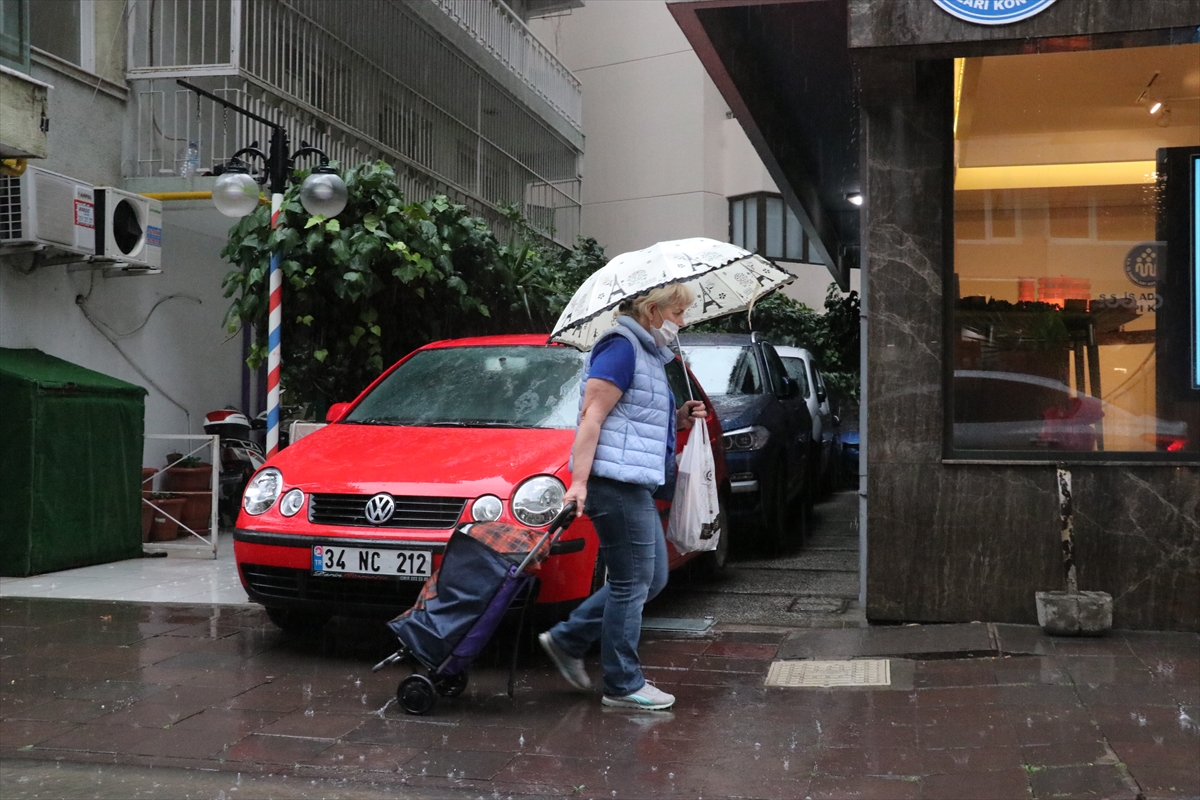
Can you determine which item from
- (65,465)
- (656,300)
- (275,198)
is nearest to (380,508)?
(656,300)

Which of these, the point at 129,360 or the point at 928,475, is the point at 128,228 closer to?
the point at 129,360

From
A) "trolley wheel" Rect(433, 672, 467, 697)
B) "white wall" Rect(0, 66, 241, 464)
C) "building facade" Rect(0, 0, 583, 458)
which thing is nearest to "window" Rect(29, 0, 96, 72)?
"building facade" Rect(0, 0, 583, 458)

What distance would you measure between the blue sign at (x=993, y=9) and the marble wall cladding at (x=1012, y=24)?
24 millimetres

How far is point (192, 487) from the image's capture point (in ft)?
39.1

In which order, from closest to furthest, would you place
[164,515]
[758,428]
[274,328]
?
[274,328]
[758,428]
[164,515]

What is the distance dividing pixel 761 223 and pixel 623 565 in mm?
21977

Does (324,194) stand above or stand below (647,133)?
below

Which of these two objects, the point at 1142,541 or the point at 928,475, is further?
the point at 928,475

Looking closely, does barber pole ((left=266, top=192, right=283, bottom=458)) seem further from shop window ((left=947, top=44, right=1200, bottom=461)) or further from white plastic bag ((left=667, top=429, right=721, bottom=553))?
shop window ((left=947, top=44, right=1200, bottom=461))

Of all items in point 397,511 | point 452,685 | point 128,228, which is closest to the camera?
point 452,685

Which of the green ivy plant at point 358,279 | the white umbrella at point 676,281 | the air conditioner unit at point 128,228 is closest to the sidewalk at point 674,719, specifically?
the white umbrella at point 676,281

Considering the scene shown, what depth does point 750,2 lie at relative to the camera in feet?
22.8

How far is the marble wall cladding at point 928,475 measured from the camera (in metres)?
6.50

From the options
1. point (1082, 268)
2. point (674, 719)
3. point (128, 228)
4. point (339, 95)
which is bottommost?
point (674, 719)
